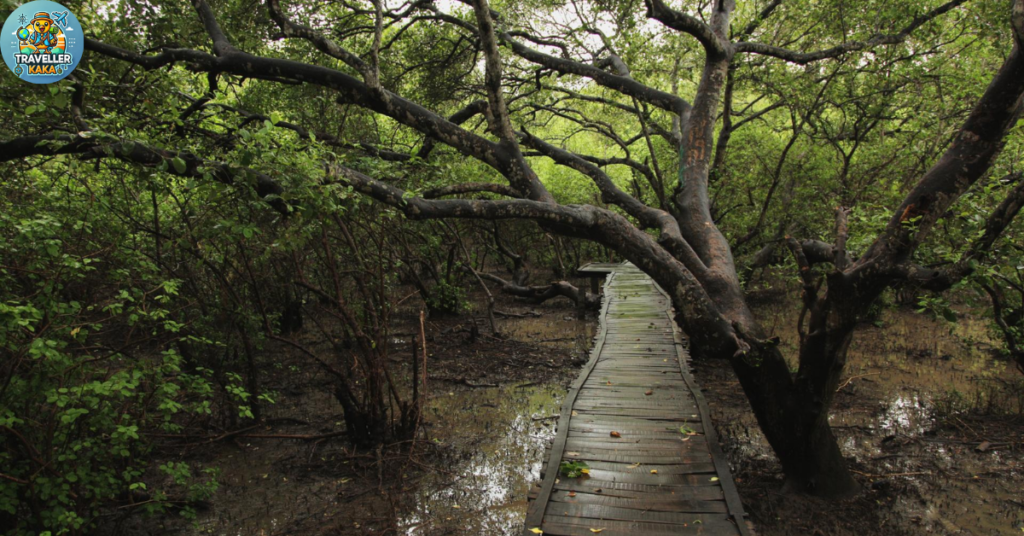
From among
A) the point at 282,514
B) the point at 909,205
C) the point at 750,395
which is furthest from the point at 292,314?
the point at 909,205

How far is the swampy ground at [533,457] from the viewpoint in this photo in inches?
177

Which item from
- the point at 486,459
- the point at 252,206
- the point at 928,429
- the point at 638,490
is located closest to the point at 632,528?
the point at 638,490

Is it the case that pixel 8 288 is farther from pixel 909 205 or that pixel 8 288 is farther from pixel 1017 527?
pixel 1017 527

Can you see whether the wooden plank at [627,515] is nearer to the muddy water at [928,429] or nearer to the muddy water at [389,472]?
the muddy water at [389,472]

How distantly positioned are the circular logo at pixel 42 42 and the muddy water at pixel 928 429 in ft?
23.7

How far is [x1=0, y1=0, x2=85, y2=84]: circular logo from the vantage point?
3650 mm

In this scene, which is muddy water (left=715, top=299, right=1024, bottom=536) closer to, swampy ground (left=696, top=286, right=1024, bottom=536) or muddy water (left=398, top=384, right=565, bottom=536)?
swampy ground (left=696, top=286, right=1024, bottom=536)

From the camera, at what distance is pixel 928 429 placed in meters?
6.09

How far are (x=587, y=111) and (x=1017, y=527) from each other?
40.8ft

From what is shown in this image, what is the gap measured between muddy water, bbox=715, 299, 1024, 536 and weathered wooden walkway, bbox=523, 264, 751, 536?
113 cm

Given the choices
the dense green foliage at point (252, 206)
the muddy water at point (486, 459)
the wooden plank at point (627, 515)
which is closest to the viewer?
the dense green foliage at point (252, 206)

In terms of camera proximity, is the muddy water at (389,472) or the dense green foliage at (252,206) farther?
the muddy water at (389,472)

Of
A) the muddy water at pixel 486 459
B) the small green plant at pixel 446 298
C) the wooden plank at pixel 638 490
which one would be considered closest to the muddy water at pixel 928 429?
the wooden plank at pixel 638 490

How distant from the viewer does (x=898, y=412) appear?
259 inches
